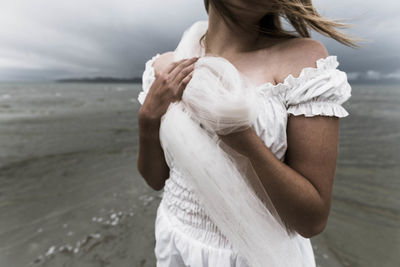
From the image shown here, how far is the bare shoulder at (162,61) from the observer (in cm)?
122

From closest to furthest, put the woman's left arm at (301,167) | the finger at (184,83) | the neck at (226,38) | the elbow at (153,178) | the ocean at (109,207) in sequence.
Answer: the woman's left arm at (301,167)
the finger at (184,83)
the neck at (226,38)
the elbow at (153,178)
the ocean at (109,207)

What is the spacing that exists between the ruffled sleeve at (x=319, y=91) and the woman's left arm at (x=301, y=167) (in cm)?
3

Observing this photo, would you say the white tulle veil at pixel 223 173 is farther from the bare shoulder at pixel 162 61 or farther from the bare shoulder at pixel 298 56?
the bare shoulder at pixel 162 61

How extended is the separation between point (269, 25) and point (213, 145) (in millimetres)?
660

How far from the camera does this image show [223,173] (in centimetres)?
81

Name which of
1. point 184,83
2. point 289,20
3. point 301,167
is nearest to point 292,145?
point 301,167

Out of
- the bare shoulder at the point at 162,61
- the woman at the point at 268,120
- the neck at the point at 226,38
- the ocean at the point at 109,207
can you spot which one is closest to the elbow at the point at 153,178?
the woman at the point at 268,120

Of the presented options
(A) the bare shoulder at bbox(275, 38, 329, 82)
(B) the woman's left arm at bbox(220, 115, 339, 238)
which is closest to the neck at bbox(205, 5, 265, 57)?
(A) the bare shoulder at bbox(275, 38, 329, 82)

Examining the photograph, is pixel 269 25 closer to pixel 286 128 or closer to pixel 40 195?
pixel 286 128

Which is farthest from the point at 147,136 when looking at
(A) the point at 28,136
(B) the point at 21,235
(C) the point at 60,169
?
(A) the point at 28,136

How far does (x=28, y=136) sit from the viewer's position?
26.7 feet

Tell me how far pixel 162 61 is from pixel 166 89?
1.23 feet

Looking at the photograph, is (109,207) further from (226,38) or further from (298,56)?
(298,56)

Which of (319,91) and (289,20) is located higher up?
(289,20)
